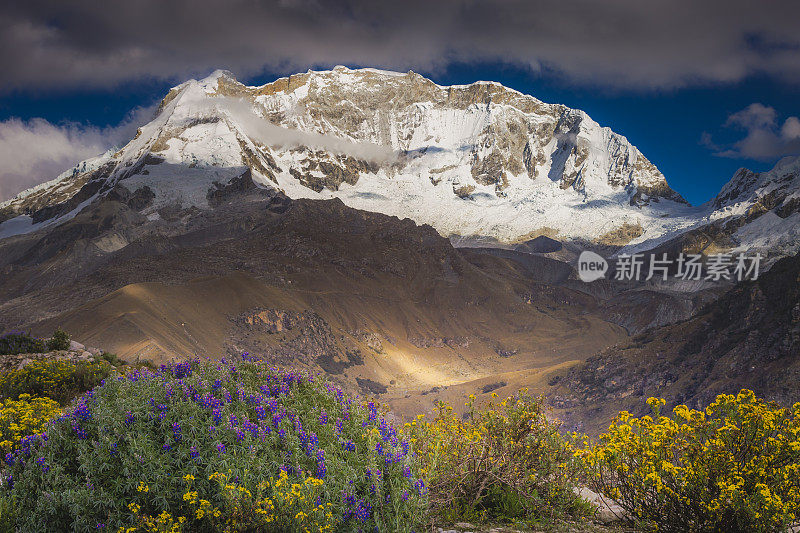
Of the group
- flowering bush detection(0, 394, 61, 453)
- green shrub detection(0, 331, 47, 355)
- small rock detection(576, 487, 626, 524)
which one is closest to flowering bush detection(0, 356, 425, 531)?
flowering bush detection(0, 394, 61, 453)

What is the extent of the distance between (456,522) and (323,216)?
124 m

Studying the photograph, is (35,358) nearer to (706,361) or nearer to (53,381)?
(53,381)

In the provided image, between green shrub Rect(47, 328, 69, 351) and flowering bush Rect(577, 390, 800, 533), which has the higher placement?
flowering bush Rect(577, 390, 800, 533)

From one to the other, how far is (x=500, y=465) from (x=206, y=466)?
4783 mm

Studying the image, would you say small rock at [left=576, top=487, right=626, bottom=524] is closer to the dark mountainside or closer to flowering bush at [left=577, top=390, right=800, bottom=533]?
flowering bush at [left=577, top=390, right=800, bottom=533]

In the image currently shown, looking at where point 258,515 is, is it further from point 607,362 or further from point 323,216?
point 323,216

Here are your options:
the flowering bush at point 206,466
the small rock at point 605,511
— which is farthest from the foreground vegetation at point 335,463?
the small rock at point 605,511

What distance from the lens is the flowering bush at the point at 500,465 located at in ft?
25.7

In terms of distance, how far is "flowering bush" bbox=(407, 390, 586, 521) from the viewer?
309 inches

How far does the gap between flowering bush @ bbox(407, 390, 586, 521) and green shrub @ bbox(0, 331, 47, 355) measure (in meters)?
16.5

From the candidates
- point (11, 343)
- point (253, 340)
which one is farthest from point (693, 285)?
point (11, 343)

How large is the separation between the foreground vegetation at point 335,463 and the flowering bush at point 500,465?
1.0 inches

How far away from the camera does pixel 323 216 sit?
129 meters

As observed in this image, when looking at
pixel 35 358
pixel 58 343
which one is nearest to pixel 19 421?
pixel 35 358
